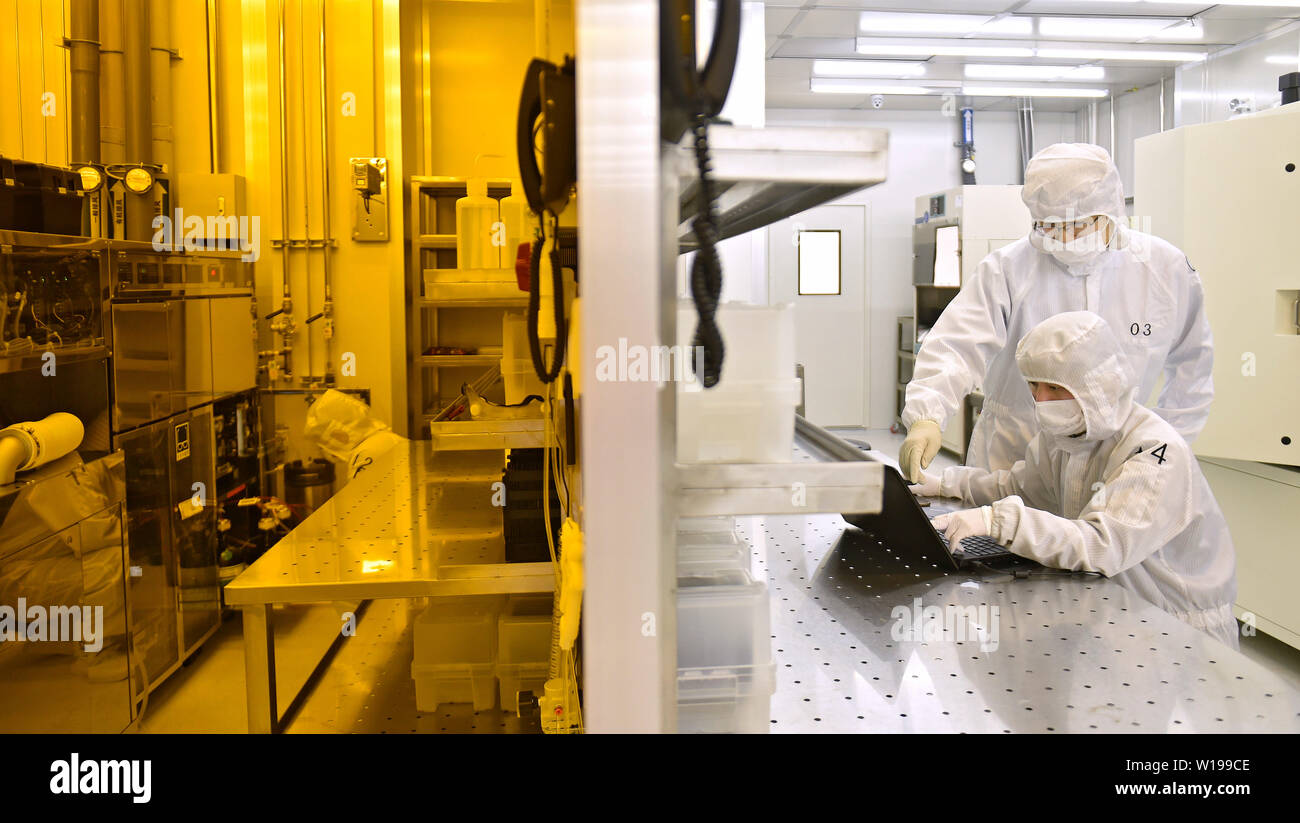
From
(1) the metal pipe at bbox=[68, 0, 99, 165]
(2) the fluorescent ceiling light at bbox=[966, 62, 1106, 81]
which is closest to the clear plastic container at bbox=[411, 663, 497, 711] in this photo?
(1) the metal pipe at bbox=[68, 0, 99, 165]

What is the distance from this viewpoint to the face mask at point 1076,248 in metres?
2.52

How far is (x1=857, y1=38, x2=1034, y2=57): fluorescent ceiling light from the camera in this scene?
5805 mm

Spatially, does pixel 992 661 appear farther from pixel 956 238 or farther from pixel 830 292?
pixel 830 292

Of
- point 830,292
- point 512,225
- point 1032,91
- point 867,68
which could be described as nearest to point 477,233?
point 512,225

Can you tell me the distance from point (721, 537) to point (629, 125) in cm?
53

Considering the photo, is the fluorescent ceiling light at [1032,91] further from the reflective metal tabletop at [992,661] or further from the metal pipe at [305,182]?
the reflective metal tabletop at [992,661]

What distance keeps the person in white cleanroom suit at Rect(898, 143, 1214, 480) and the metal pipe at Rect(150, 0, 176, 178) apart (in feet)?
11.0

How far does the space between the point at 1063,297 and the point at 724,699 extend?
78.5 inches

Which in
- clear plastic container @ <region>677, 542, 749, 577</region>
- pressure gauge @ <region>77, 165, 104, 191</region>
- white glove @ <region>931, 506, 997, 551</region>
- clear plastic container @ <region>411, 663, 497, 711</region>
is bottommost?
clear plastic container @ <region>411, 663, 497, 711</region>

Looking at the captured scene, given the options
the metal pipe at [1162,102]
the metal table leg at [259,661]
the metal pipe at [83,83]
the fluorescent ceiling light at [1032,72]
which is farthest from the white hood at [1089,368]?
the metal pipe at [1162,102]

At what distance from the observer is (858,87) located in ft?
23.2

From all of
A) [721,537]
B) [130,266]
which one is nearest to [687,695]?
[721,537]

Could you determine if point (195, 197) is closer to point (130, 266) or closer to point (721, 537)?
point (130, 266)

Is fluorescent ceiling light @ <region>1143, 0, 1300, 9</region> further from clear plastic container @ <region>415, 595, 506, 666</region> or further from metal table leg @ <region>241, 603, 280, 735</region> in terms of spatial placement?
metal table leg @ <region>241, 603, 280, 735</region>
